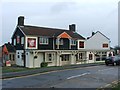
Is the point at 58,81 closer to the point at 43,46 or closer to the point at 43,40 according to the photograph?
the point at 43,46

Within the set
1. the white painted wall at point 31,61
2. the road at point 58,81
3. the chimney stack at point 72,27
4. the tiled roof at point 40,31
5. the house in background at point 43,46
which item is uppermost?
the chimney stack at point 72,27

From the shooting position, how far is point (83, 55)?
60.5 metres

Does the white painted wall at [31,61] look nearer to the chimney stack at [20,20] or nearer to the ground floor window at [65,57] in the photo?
the ground floor window at [65,57]

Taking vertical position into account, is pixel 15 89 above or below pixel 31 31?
below

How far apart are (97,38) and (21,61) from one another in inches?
957

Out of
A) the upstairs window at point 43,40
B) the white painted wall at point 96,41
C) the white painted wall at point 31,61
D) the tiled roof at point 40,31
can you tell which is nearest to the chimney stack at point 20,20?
the tiled roof at point 40,31

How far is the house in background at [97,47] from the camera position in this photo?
62.9 metres

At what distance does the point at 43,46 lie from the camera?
5138 centimetres

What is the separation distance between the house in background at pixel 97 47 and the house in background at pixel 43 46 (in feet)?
15.5

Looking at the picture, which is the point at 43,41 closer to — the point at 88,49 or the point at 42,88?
the point at 88,49

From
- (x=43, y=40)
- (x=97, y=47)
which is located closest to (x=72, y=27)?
(x=97, y=47)

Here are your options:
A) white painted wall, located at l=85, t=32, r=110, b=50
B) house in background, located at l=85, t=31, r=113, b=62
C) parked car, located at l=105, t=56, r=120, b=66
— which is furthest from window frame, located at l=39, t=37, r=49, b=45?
white painted wall, located at l=85, t=32, r=110, b=50

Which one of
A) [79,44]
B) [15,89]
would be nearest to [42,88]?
[15,89]

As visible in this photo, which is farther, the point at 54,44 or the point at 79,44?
the point at 79,44
